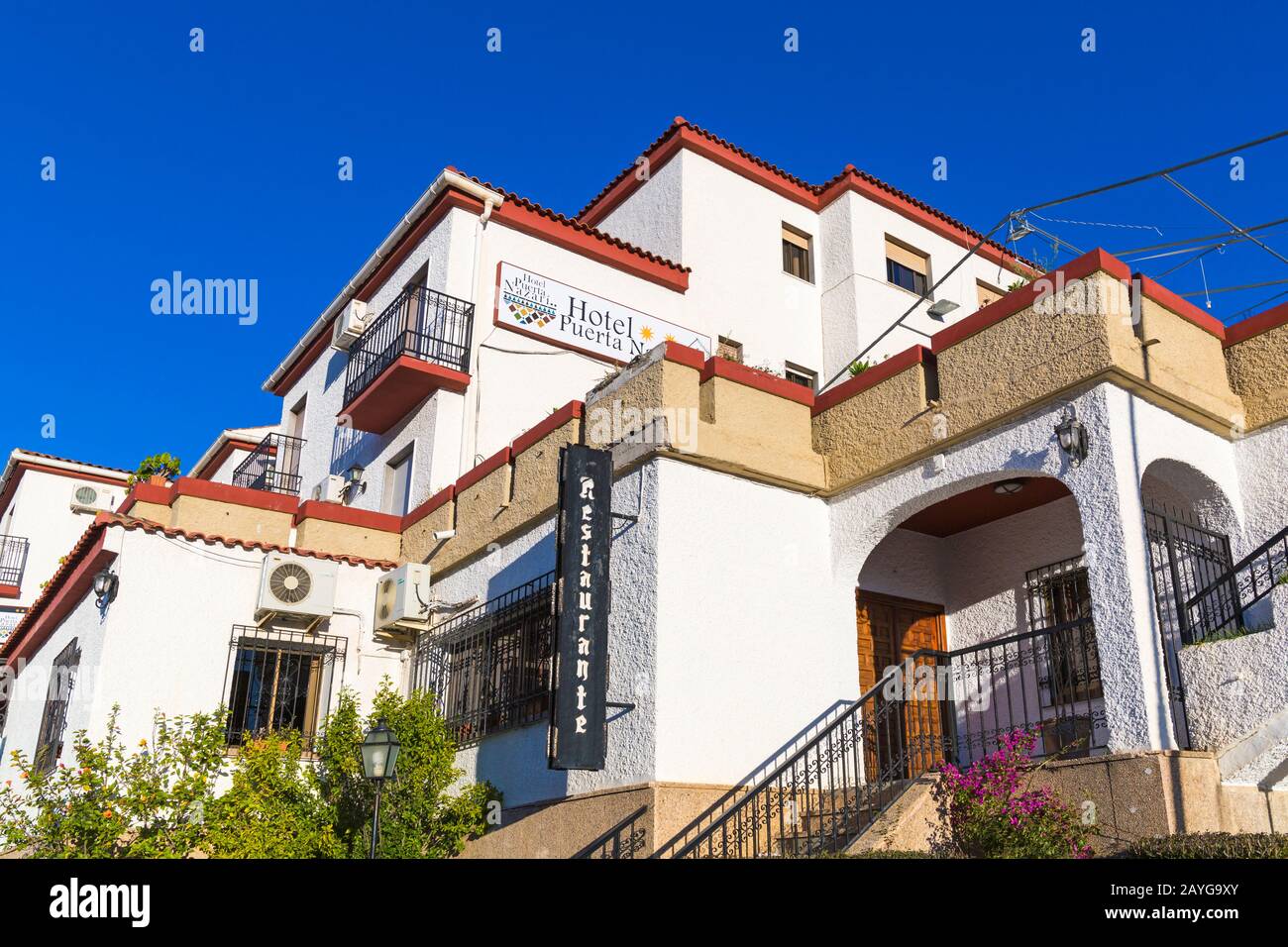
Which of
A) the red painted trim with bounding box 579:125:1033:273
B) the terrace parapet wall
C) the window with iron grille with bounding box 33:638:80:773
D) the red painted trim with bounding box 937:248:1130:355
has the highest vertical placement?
the red painted trim with bounding box 579:125:1033:273

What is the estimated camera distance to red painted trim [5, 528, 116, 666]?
1118 centimetres

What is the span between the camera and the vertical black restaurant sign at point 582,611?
823cm

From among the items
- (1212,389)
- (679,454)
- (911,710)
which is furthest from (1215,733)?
(679,454)

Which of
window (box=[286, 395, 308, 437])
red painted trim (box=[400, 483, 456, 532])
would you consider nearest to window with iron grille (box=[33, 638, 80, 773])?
red painted trim (box=[400, 483, 456, 532])

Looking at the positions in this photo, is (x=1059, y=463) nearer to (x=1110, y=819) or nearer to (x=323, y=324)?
(x=1110, y=819)

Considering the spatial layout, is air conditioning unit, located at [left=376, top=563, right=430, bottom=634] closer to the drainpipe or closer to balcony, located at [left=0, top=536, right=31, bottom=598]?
the drainpipe

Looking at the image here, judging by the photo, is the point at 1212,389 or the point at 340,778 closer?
the point at 1212,389

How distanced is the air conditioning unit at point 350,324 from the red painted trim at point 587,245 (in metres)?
2.79

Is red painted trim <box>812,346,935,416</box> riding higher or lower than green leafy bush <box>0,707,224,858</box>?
higher

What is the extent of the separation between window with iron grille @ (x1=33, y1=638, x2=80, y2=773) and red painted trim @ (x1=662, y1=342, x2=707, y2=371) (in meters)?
7.02

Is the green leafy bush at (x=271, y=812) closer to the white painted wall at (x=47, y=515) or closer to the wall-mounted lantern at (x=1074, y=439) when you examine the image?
the wall-mounted lantern at (x=1074, y=439)
